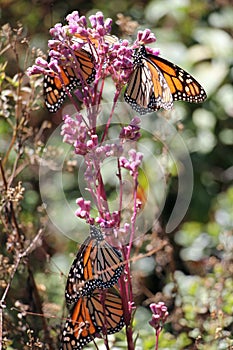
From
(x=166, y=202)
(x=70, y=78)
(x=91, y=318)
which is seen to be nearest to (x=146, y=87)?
(x=70, y=78)

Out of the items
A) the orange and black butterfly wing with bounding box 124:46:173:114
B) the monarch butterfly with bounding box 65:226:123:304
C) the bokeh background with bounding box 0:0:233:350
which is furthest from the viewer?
the bokeh background with bounding box 0:0:233:350

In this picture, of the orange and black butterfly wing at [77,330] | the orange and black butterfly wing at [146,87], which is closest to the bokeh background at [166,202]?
the orange and black butterfly wing at [77,330]

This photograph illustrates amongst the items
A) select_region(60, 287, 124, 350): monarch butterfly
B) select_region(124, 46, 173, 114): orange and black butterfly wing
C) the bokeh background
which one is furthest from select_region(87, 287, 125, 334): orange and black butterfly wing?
select_region(124, 46, 173, 114): orange and black butterfly wing

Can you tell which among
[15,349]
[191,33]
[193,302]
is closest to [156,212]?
[193,302]

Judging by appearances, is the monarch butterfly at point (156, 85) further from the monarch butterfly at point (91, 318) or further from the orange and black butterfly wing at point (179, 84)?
the monarch butterfly at point (91, 318)

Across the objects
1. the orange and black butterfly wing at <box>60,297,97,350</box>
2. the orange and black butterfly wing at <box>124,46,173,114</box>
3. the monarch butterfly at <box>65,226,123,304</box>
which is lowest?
the orange and black butterfly wing at <box>60,297,97,350</box>

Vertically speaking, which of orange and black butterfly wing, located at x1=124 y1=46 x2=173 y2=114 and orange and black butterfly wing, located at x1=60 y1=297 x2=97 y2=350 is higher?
orange and black butterfly wing, located at x1=124 y1=46 x2=173 y2=114

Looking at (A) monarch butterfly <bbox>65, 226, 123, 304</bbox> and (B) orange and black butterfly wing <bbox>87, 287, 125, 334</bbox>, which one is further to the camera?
(B) orange and black butterfly wing <bbox>87, 287, 125, 334</bbox>

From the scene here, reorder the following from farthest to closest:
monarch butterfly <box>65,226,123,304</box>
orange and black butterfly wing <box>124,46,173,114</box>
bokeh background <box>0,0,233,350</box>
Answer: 1. bokeh background <box>0,0,233,350</box>
2. orange and black butterfly wing <box>124,46,173,114</box>
3. monarch butterfly <box>65,226,123,304</box>

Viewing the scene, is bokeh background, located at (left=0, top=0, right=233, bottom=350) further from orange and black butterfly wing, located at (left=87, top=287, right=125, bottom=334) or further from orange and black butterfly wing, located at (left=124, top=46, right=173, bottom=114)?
orange and black butterfly wing, located at (left=124, top=46, right=173, bottom=114)
